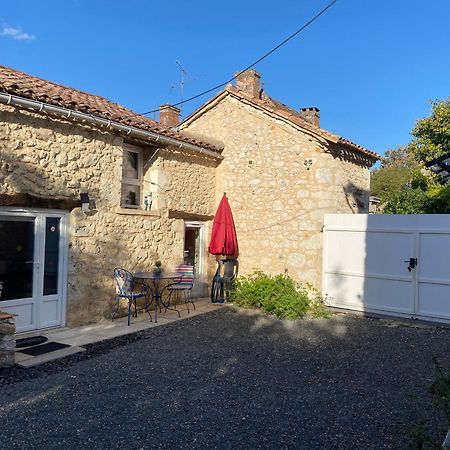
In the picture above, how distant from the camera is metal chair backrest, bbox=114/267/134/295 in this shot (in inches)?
301

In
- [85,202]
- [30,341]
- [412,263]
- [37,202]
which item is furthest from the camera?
[412,263]

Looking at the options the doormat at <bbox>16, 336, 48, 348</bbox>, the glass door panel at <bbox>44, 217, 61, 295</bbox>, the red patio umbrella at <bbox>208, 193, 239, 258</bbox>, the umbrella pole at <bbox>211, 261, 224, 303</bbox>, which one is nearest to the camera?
the doormat at <bbox>16, 336, 48, 348</bbox>

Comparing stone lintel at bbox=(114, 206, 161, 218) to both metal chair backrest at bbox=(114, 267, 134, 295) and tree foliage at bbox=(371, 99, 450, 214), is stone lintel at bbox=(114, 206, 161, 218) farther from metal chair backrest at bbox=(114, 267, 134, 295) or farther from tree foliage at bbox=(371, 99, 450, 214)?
tree foliage at bbox=(371, 99, 450, 214)

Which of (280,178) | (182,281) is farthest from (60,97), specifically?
(280,178)

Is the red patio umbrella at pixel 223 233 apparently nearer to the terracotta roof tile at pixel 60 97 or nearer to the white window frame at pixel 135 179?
the terracotta roof tile at pixel 60 97

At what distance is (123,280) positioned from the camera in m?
7.74

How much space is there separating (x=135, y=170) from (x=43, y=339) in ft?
13.0

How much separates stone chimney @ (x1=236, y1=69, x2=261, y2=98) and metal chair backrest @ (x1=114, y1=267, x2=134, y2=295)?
6177 millimetres

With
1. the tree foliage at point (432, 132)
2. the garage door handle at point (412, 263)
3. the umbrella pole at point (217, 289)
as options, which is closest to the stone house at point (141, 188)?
the umbrella pole at point (217, 289)

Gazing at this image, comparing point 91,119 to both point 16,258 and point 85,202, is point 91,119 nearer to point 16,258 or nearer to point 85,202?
point 85,202

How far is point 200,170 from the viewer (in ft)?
33.9

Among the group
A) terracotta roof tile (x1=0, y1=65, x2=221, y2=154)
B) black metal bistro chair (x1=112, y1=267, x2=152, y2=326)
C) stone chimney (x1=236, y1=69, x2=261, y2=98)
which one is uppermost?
stone chimney (x1=236, y1=69, x2=261, y2=98)

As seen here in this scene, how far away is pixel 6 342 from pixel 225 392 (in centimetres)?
284

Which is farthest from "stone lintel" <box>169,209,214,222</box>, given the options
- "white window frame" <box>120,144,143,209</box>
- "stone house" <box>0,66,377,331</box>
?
"white window frame" <box>120,144,143,209</box>
